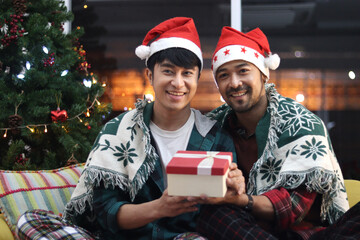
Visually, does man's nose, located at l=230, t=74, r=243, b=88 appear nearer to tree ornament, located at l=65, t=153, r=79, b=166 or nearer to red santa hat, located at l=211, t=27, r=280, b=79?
red santa hat, located at l=211, t=27, r=280, b=79

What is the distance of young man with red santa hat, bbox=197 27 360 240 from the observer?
5.08 feet

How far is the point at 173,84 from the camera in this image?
5.71 feet

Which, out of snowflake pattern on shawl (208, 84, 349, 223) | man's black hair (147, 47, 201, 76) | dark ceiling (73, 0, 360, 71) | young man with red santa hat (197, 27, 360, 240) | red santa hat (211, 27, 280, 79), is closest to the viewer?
young man with red santa hat (197, 27, 360, 240)

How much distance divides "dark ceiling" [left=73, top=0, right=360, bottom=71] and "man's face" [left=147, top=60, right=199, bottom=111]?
2120 mm

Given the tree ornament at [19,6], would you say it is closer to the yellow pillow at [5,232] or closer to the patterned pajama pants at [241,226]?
the yellow pillow at [5,232]

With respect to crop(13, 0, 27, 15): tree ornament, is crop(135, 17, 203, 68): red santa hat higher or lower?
lower

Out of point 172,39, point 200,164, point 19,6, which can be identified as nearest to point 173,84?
point 172,39

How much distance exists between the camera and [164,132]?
1.84m

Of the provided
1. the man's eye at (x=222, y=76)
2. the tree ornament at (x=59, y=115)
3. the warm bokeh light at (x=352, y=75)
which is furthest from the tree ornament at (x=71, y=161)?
the warm bokeh light at (x=352, y=75)

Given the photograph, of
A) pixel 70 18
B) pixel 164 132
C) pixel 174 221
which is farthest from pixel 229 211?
pixel 70 18

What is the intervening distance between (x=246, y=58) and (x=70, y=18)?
147 centimetres

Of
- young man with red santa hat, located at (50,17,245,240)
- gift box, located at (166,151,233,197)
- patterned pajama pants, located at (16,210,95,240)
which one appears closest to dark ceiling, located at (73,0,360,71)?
young man with red santa hat, located at (50,17,245,240)

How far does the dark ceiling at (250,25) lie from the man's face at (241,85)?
2.00 metres

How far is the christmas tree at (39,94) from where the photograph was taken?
253cm
